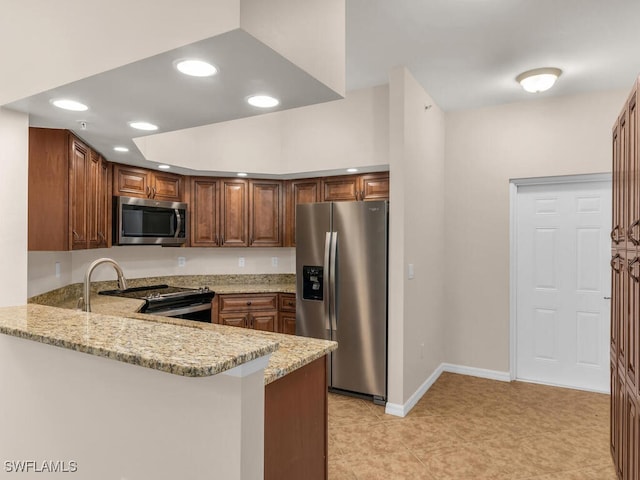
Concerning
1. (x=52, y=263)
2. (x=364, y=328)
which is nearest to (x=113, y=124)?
(x=52, y=263)

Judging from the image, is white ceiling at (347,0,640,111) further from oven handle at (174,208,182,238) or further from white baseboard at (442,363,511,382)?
white baseboard at (442,363,511,382)

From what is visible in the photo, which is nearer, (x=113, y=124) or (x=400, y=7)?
(x=113, y=124)

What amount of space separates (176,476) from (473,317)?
3743 millimetres

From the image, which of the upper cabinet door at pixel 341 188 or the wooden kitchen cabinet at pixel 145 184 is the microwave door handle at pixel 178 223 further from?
the upper cabinet door at pixel 341 188

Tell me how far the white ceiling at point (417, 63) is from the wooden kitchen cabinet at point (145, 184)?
0.33 meters

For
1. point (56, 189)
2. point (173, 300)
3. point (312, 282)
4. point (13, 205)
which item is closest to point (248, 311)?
point (173, 300)

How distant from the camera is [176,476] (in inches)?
48.8

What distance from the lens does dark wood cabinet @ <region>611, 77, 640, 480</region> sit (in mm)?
1875

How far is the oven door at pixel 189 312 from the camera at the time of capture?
373 cm

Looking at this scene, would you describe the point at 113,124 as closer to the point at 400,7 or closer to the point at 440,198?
the point at 400,7

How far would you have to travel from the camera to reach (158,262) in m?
4.67

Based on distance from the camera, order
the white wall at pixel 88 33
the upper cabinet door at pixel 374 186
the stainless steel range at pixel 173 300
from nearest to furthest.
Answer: the white wall at pixel 88 33, the stainless steel range at pixel 173 300, the upper cabinet door at pixel 374 186

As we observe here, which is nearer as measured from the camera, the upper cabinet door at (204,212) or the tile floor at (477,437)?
the tile floor at (477,437)

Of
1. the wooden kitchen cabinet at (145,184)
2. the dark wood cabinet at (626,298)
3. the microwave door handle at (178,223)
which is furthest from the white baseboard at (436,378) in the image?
the wooden kitchen cabinet at (145,184)
